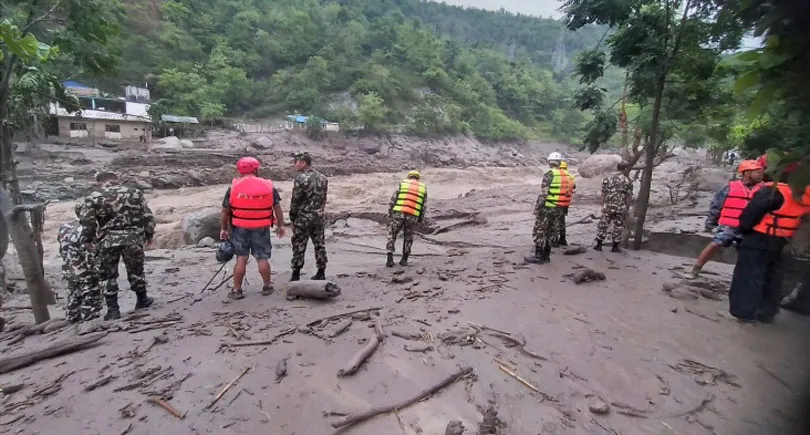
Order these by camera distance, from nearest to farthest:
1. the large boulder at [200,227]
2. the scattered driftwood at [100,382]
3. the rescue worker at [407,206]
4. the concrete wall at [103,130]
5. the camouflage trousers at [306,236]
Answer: the scattered driftwood at [100,382] → the camouflage trousers at [306,236] → the rescue worker at [407,206] → the large boulder at [200,227] → the concrete wall at [103,130]

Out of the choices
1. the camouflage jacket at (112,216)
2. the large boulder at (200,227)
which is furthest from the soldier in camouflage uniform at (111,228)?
the large boulder at (200,227)

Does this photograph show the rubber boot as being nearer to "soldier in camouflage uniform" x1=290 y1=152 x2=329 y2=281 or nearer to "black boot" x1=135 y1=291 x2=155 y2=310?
"black boot" x1=135 y1=291 x2=155 y2=310

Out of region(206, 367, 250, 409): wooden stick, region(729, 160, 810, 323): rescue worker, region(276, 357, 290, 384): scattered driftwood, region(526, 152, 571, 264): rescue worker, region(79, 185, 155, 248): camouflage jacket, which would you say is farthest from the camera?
region(526, 152, 571, 264): rescue worker

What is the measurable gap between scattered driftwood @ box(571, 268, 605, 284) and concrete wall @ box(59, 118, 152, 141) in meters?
32.9

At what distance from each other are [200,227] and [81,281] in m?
7.25

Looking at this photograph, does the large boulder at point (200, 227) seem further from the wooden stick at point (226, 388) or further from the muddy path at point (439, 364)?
the wooden stick at point (226, 388)

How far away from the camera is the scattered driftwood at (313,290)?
505 cm

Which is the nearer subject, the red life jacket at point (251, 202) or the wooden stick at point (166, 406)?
the wooden stick at point (166, 406)

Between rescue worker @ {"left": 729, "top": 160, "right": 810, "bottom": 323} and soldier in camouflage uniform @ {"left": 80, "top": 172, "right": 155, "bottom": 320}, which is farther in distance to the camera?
soldier in camouflage uniform @ {"left": 80, "top": 172, "right": 155, "bottom": 320}

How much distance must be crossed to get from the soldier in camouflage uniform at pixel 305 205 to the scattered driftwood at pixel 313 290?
80 cm

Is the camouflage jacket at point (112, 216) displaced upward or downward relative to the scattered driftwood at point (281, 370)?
upward

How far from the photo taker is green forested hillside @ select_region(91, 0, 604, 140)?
40406 mm

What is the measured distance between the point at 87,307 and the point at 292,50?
2180 inches

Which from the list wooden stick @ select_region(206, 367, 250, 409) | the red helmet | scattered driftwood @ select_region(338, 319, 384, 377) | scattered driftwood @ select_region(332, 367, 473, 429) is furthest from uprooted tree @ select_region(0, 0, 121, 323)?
scattered driftwood @ select_region(332, 367, 473, 429)
